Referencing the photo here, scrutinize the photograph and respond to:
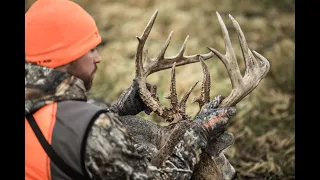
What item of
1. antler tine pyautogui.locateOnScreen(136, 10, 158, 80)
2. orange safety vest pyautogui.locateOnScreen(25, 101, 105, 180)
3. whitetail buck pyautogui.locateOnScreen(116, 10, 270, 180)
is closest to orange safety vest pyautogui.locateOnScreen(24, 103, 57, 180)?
orange safety vest pyautogui.locateOnScreen(25, 101, 105, 180)

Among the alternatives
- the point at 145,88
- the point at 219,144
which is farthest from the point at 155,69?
the point at 219,144

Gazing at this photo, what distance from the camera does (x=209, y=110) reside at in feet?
12.3

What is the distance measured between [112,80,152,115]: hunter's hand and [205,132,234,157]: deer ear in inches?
26.7

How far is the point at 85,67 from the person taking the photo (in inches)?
124

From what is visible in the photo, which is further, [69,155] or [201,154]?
[201,154]

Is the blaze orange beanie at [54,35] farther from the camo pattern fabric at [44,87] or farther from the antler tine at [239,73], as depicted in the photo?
the antler tine at [239,73]

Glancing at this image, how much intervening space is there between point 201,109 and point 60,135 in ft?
4.08

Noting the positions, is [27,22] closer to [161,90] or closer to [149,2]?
[161,90]

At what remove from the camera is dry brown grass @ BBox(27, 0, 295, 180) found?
7543mm

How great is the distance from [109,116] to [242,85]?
4.54 feet

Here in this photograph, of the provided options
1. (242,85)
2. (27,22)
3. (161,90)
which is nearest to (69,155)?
(27,22)

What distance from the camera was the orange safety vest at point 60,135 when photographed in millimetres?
2928

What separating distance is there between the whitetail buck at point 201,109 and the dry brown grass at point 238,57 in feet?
7.17
